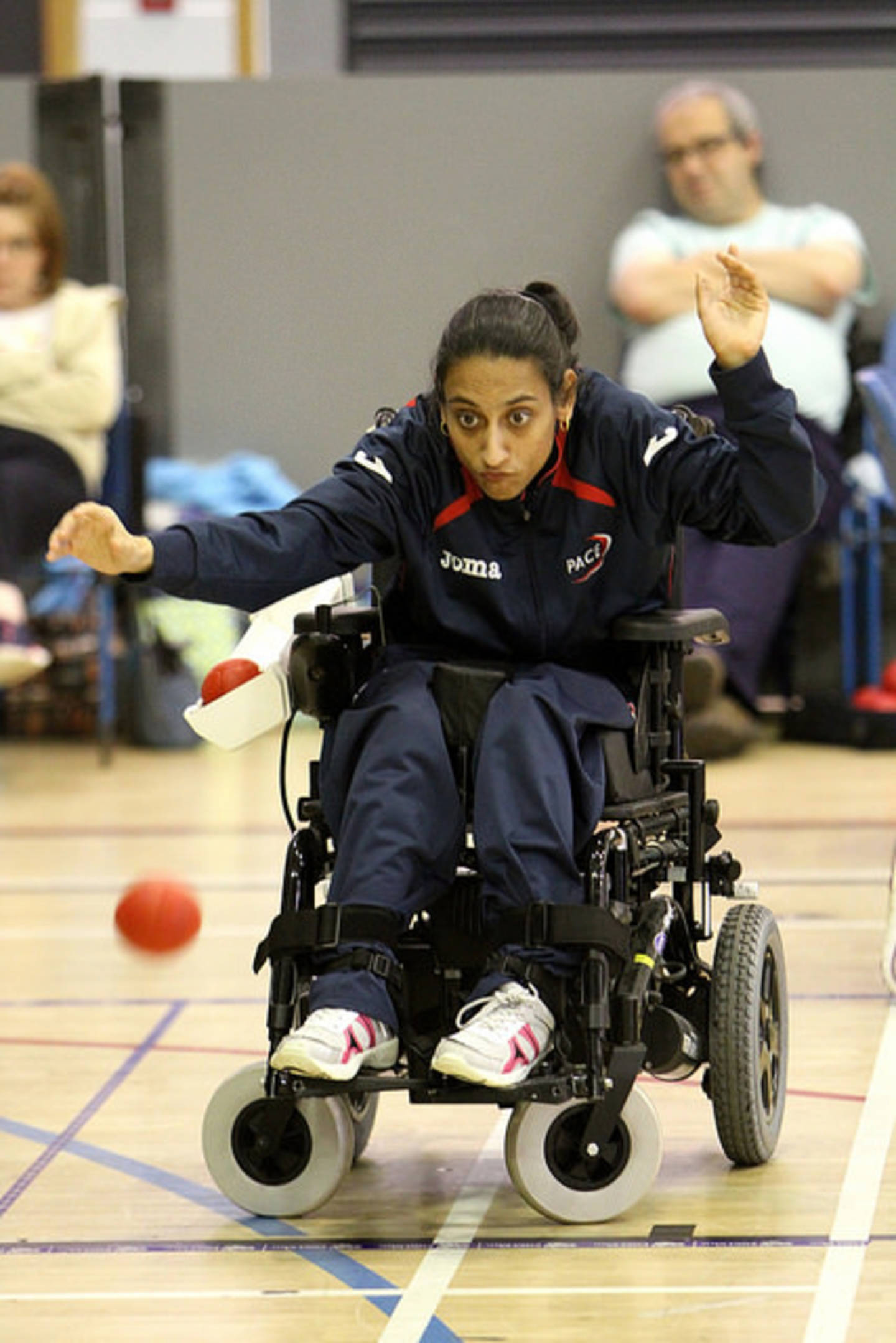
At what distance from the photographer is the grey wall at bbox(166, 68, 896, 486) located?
6.73 m

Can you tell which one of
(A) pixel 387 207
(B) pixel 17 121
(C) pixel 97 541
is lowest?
(C) pixel 97 541

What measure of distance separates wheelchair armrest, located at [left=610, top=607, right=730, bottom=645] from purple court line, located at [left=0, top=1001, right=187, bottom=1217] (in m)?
0.83

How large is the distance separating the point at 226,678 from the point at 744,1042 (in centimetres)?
68

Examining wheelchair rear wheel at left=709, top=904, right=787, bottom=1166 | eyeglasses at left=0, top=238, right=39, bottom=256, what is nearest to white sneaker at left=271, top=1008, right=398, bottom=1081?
wheelchair rear wheel at left=709, top=904, right=787, bottom=1166

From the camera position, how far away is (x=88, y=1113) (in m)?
2.77

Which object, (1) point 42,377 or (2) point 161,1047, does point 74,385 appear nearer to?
(1) point 42,377

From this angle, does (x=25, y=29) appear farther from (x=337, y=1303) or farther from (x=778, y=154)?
(x=337, y=1303)

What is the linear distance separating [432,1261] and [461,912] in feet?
1.17

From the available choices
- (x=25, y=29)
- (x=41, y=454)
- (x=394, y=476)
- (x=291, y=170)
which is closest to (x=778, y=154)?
(x=291, y=170)

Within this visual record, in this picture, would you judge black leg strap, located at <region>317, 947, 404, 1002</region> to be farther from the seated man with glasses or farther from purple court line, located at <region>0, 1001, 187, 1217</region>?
the seated man with glasses

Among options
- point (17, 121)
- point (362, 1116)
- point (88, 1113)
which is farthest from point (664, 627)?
point (17, 121)

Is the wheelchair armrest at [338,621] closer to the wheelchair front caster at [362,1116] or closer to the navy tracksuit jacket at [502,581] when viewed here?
the navy tracksuit jacket at [502,581]

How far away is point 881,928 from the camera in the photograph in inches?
150

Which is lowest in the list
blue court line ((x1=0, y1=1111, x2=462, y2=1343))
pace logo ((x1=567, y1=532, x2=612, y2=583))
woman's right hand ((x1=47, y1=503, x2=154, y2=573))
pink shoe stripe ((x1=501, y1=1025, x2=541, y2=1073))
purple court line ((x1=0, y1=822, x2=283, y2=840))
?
purple court line ((x1=0, y1=822, x2=283, y2=840))
